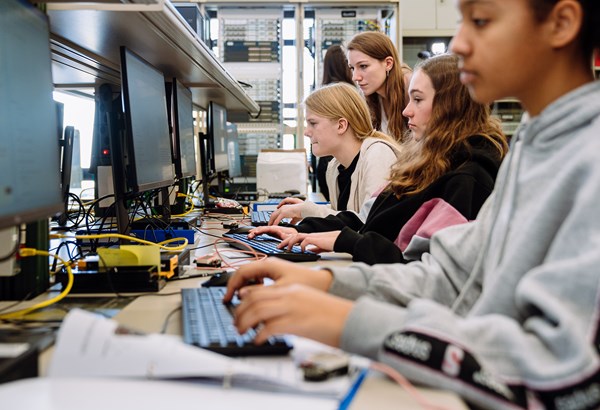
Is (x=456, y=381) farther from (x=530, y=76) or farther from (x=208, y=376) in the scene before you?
(x=530, y=76)

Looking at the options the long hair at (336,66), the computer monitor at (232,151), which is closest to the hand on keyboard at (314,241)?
the long hair at (336,66)

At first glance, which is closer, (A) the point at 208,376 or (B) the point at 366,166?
(A) the point at 208,376

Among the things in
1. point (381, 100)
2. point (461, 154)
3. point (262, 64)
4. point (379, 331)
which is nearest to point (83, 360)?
point (379, 331)

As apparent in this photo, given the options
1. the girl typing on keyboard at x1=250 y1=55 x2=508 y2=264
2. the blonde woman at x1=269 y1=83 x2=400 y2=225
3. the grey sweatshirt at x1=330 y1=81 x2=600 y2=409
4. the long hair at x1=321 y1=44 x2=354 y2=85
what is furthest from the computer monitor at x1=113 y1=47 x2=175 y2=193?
the long hair at x1=321 y1=44 x2=354 y2=85

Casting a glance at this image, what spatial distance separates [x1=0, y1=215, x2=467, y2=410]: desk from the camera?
58 cm

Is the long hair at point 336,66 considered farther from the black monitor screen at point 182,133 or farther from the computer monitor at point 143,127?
the computer monitor at point 143,127

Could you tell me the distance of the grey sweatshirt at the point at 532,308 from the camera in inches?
22.4

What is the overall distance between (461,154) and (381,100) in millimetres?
1575

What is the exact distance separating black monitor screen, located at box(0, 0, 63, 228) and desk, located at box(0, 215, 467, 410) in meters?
0.21

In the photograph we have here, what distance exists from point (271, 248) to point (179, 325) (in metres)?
0.74

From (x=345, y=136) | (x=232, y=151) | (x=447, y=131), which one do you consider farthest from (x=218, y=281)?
(x=232, y=151)

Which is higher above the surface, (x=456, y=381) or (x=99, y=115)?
(x=99, y=115)

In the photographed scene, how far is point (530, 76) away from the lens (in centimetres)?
78

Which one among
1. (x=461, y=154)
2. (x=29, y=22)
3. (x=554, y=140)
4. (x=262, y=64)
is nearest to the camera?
(x=554, y=140)
